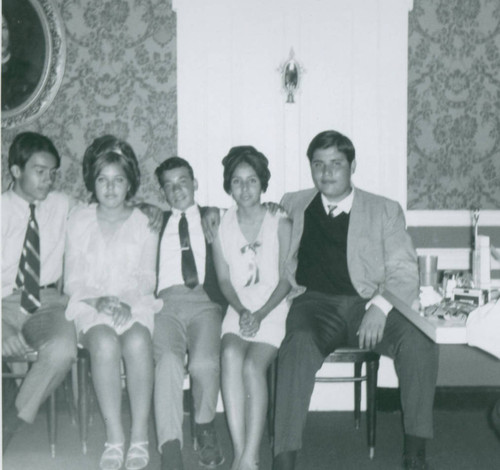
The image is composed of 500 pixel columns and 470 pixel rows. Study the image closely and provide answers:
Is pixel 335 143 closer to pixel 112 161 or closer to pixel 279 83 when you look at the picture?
pixel 279 83

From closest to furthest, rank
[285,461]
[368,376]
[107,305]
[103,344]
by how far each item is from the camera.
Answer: [285,461], [103,344], [107,305], [368,376]

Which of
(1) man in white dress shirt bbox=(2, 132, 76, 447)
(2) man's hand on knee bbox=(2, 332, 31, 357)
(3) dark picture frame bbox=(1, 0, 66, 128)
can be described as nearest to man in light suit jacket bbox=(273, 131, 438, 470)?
(1) man in white dress shirt bbox=(2, 132, 76, 447)

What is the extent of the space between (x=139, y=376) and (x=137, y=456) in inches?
12.4

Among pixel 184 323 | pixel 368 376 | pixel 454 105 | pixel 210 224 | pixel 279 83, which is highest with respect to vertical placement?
pixel 279 83

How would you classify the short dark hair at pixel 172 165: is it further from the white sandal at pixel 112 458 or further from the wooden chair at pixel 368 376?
the white sandal at pixel 112 458

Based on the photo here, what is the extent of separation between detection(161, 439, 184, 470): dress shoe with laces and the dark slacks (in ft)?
1.30

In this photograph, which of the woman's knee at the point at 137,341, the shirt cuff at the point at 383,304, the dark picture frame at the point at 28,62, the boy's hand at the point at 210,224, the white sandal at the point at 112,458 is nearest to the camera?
the white sandal at the point at 112,458

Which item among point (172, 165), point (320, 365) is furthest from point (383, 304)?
point (172, 165)

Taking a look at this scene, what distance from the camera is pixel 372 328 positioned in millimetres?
2832

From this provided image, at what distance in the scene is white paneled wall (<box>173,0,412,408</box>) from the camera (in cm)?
349

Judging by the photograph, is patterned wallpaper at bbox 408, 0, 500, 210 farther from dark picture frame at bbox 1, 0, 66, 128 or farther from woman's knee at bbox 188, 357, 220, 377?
dark picture frame at bbox 1, 0, 66, 128

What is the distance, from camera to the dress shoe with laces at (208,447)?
278 centimetres

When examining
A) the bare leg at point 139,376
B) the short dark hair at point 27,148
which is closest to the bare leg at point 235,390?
the bare leg at point 139,376

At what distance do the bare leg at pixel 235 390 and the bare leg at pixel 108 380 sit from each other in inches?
17.2
